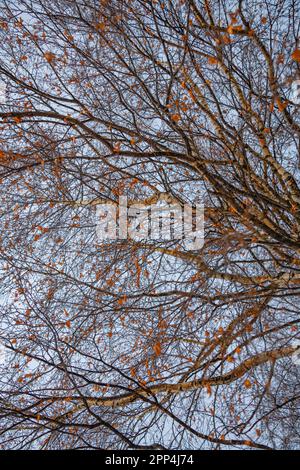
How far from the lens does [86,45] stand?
12.1 feet

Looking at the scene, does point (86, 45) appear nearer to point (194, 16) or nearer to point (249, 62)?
point (194, 16)

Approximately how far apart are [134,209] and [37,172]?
1.23m

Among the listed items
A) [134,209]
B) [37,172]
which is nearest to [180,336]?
[134,209]

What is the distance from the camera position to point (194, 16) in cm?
371

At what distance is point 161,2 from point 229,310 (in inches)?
125

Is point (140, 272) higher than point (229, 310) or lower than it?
higher

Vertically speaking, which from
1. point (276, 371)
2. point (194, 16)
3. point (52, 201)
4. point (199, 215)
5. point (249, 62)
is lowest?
point (276, 371)

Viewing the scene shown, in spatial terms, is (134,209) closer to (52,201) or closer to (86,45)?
(52,201)

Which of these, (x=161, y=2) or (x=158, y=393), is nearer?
(x=161, y=2)
